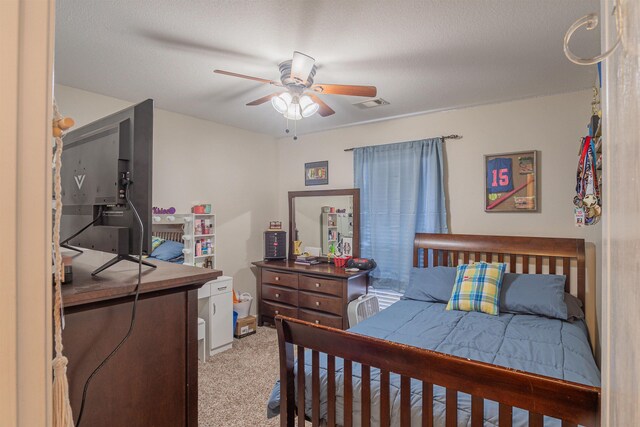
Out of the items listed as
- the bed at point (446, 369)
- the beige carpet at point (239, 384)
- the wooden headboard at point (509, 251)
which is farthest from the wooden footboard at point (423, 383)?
the wooden headboard at point (509, 251)

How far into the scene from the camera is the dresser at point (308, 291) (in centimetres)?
351

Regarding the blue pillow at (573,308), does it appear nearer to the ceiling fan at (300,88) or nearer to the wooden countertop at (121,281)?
the ceiling fan at (300,88)

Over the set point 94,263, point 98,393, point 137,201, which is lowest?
point 98,393

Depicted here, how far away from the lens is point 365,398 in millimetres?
1388

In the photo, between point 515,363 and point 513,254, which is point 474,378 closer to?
point 515,363

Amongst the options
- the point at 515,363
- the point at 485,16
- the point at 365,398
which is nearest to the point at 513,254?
the point at 515,363

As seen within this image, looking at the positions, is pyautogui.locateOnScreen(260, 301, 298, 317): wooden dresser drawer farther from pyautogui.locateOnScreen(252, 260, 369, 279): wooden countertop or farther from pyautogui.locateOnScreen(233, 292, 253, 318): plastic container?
pyautogui.locateOnScreen(252, 260, 369, 279): wooden countertop

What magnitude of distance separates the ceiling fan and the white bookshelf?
69.0 inches

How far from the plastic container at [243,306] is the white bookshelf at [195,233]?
544mm

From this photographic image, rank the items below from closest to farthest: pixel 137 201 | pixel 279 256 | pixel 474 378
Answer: pixel 137 201
pixel 474 378
pixel 279 256

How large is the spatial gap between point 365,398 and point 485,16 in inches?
77.9

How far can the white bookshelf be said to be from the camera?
348cm

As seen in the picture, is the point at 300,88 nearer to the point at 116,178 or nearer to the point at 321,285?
Answer: the point at 116,178

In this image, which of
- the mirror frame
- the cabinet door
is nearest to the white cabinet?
the cabinet door
